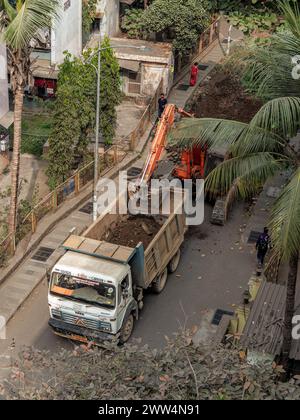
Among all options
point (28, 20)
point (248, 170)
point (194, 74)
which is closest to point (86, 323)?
point (248, 170)

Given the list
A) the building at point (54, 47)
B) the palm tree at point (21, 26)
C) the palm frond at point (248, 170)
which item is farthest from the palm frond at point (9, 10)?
the building at point (54, 47)

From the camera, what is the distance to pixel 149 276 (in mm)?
24266

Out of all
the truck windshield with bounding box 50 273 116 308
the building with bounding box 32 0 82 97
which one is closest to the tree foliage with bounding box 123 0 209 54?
the building with bounding box 32 0 82 97

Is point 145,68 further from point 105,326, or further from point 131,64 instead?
point 105,326

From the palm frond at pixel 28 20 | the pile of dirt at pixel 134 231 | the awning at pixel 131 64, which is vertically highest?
the palm frond at pixel 28 20

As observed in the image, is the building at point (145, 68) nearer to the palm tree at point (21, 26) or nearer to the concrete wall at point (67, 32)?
the concrete wall at point (67, 32)

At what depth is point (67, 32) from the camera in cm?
4219

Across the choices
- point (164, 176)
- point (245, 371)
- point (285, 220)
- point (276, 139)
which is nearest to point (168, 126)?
point (164, 176)

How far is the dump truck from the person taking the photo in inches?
876

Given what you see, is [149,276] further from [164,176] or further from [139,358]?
[139,358]

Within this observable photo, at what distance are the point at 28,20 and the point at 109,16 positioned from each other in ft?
79.7

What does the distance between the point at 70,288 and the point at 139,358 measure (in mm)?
9316

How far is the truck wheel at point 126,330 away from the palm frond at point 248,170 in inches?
316

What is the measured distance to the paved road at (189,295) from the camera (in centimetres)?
2408
